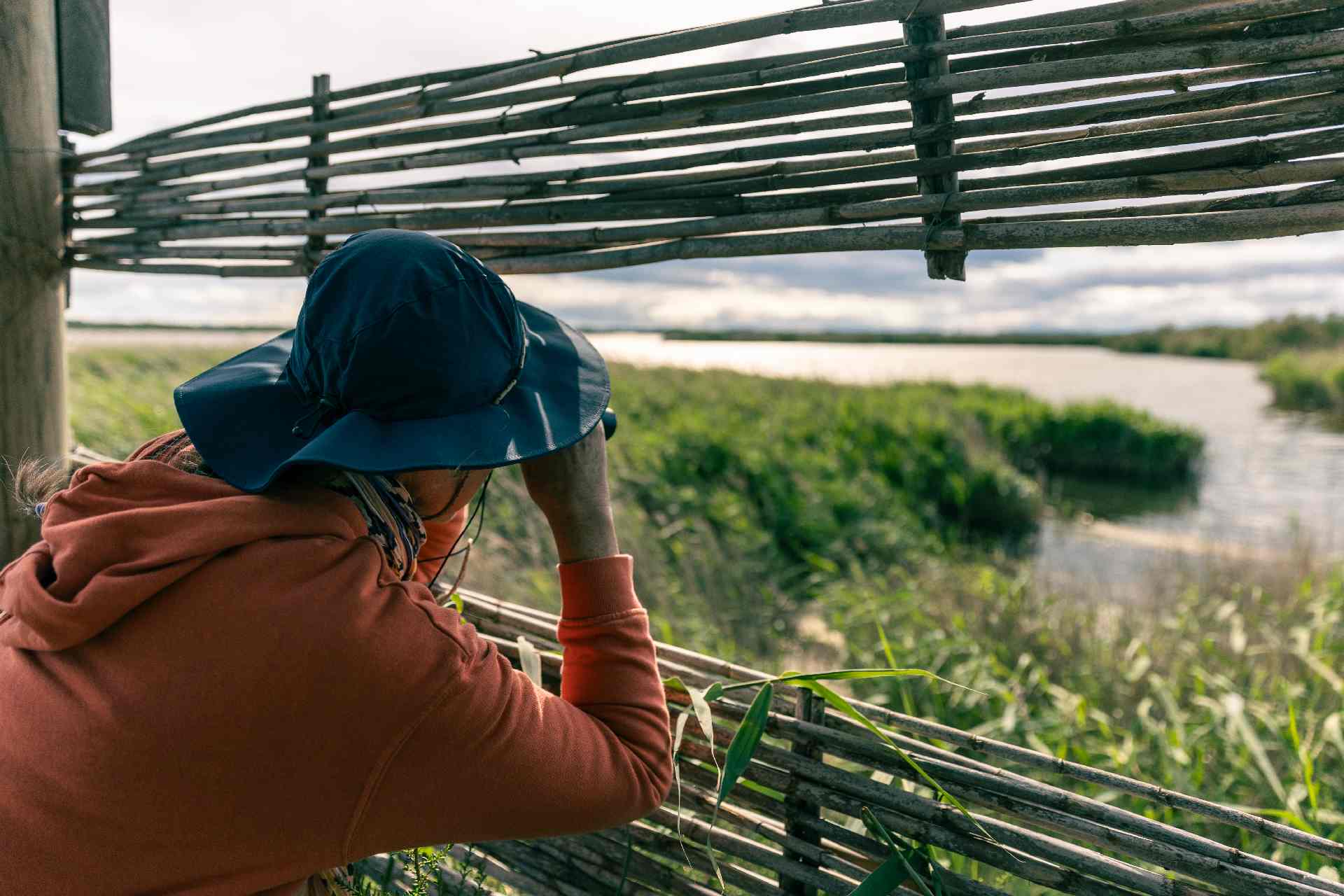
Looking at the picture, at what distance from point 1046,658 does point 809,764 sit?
127 inches

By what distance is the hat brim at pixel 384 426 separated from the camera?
2.97 ft

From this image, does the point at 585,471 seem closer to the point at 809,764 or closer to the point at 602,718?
the point at 602,718

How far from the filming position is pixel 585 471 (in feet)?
3.81

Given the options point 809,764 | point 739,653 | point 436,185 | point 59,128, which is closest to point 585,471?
point 809,764

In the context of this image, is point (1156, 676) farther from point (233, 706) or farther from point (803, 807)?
point (233, 706)

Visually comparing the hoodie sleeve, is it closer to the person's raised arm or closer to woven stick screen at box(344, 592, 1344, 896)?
the person's raised arm

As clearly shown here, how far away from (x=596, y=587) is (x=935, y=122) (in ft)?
3.00

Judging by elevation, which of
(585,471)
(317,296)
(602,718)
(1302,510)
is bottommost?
(1302,510)

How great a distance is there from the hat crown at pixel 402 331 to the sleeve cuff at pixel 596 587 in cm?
28

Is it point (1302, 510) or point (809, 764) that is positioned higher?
point (809, 764)

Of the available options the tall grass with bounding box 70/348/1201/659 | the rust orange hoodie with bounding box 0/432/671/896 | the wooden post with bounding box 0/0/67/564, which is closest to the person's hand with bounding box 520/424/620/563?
the rust orange hoodie with bounding box 0/432/671/896

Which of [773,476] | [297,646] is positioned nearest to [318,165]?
[297,646]

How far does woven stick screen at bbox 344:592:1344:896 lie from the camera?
1109mm

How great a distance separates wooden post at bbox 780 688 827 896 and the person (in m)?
0.39
